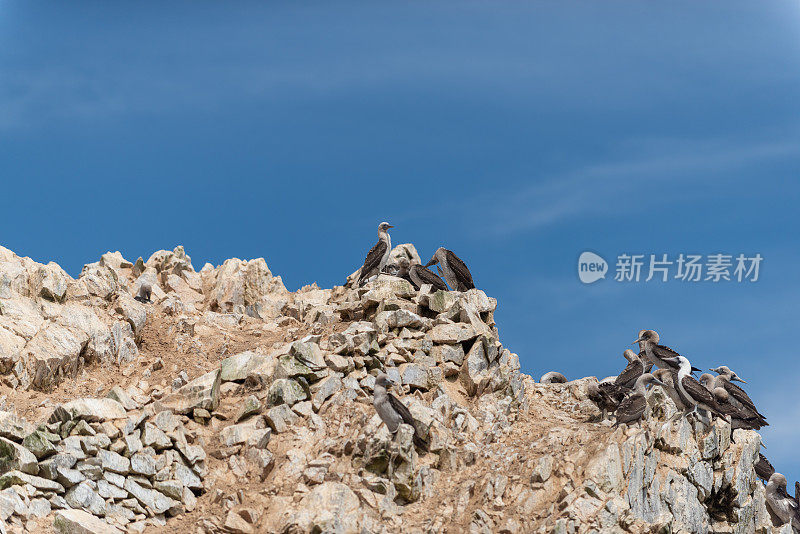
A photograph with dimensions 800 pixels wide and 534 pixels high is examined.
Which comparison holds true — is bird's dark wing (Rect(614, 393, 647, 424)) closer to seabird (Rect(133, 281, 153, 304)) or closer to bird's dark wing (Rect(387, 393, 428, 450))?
bird's dark wing (Rect(387, 393, 428, 450))

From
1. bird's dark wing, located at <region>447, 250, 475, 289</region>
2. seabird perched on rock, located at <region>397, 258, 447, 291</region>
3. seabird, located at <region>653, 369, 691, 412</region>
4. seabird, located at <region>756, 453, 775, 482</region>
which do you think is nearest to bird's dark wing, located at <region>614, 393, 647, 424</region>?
seabird, located at <region>653, 369, 691, 412</region>

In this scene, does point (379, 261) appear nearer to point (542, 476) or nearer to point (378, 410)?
point (378, 410)

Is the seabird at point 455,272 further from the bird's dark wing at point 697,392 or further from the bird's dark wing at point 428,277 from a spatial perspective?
the bird's dark wing at point 697,392

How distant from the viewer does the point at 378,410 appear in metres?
22.6

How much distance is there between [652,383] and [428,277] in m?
8.28

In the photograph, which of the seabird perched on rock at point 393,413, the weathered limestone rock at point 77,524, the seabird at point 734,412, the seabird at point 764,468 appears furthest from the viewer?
the seabird at point 764,468

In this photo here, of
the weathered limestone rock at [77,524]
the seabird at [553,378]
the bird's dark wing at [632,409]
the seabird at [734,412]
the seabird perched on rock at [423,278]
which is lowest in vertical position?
the weathered limestone rock at [77,524]

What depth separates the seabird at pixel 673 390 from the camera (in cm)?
2714

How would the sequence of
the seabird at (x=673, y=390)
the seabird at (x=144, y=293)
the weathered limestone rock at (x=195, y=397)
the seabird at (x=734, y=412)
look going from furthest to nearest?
the seabird at (x=144, y=293)
the seabird at (x=734, y=412)
the seabird at (x=673, y=390)
the weathered limestone rock at (x=195, y=397)

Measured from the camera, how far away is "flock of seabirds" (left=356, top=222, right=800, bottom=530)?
2700 centimetres

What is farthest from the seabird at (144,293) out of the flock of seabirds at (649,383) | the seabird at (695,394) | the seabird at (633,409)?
the seabird at (695,394)

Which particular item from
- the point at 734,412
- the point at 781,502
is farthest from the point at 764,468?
the point at 734,412

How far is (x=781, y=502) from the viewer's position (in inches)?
1233

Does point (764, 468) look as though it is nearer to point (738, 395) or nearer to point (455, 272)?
point (738, 395)
